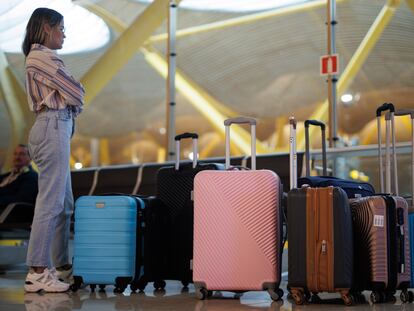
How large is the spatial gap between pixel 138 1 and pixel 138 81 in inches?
36.8

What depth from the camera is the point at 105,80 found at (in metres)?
8.69

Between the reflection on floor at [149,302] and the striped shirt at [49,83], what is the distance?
1.13m

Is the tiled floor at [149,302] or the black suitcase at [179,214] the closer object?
the tiled floor at [149,302]

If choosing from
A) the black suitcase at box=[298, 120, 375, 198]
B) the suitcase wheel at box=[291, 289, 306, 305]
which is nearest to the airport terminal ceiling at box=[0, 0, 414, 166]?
the black suitcase at box=[298, 120, 375, 198]

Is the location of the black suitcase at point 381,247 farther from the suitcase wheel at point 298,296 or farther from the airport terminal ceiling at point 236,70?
the airport terminal ceiling at point 236,70

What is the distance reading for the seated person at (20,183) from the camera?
6910 millimetres

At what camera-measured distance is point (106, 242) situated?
438 cm

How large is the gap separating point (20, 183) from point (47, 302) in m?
3.62

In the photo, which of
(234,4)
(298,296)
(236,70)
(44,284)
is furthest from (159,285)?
(234,4)

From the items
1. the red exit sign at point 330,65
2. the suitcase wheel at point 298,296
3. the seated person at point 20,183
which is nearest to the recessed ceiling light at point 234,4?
the red exit sign at point 330,65

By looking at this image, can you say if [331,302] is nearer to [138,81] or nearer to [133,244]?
[133,244]

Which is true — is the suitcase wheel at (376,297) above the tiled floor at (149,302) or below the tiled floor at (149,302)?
above

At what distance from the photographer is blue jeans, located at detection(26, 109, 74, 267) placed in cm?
428

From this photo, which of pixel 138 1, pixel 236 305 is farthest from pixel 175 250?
pixel 138 1
